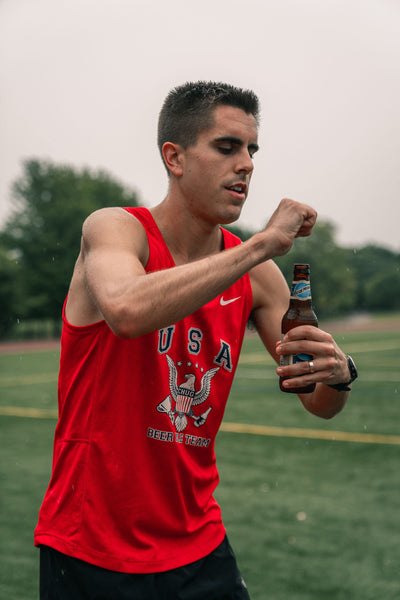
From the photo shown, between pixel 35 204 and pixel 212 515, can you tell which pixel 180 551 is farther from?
pixel 35 204

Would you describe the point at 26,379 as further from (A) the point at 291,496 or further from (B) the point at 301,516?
(B) the point at 301,516

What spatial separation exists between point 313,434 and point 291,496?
10.8ft

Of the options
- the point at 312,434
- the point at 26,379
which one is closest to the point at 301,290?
the point at 312,434

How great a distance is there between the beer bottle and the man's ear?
56cm

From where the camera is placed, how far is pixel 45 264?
55.5 metres

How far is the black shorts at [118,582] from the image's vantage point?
233 centimetres

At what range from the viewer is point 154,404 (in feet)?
7.94

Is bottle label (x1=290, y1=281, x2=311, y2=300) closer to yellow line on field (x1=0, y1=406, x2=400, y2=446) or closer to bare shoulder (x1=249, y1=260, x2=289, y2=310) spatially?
bare shoulder (x1=249, y1=260, x2=289, y2=310)

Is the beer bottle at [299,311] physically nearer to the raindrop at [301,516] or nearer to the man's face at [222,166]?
the man's face at [222,166]

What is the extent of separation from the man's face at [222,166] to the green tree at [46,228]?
50595mm

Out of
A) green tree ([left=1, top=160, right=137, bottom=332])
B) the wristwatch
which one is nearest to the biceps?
the wristwatch

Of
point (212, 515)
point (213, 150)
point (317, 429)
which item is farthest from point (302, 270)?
point (317, 429)

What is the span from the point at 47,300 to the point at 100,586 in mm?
52213

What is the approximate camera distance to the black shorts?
2332mm
